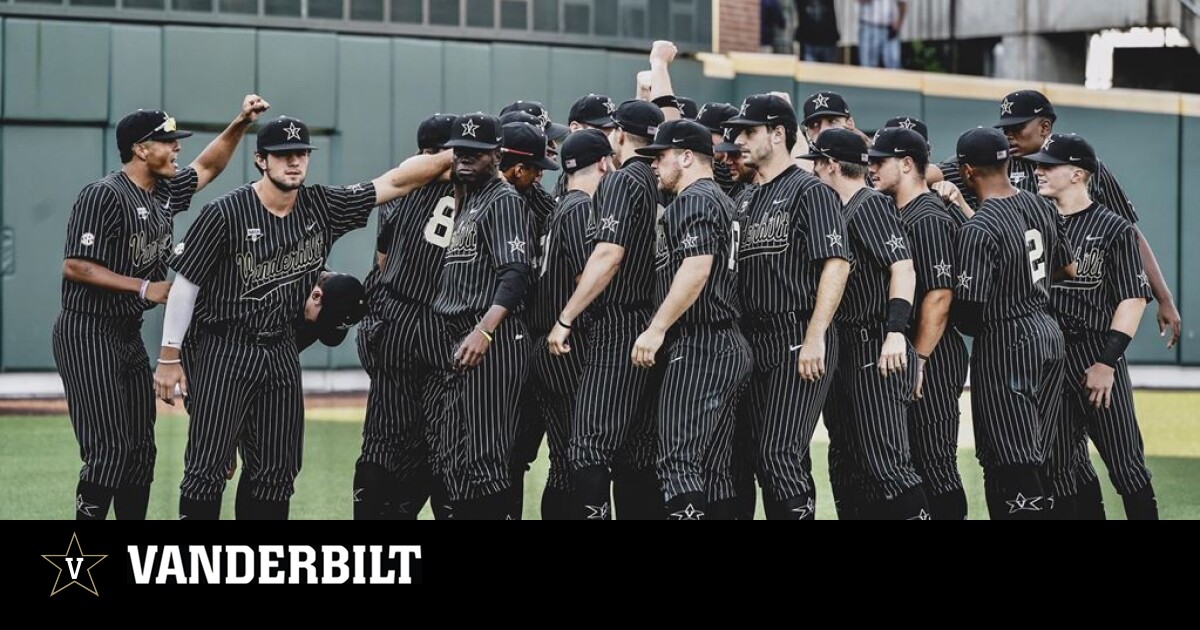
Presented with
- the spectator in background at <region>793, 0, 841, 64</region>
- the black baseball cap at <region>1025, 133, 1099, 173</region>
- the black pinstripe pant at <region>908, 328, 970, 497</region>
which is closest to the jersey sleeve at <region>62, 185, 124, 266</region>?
the black pinstripe pant at <region>908, 328, 970, 497</region>

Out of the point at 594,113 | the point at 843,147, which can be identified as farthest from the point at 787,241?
the point at 594,113

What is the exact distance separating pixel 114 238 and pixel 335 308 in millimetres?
1078

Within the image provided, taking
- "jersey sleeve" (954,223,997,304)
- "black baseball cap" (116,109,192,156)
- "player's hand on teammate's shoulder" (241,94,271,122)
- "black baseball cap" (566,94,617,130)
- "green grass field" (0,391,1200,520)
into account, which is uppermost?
"black baseball cap" (566,94,617,130)

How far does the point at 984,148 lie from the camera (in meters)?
7.96

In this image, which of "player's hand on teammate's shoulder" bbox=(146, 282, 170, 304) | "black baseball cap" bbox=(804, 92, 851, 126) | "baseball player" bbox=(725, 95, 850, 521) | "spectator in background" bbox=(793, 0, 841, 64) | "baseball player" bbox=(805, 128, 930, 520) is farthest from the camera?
"spectator in background" bbox=(793, 0, 841, 64)

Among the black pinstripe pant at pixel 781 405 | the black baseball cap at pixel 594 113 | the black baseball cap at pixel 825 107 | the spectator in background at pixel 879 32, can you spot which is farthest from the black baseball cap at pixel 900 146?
the spectator in background at pixel 879 32

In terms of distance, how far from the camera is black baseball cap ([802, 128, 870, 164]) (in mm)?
7734

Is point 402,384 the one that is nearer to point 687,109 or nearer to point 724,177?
point 724,177

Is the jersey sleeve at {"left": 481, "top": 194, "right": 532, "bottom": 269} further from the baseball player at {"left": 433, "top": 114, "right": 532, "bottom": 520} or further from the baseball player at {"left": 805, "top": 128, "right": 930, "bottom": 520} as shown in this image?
the baseball player at {"left": 805, "top": 128, "right": 930, "bottom": 520}

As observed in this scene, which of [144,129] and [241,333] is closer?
[241,333]

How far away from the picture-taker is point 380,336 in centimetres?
796
